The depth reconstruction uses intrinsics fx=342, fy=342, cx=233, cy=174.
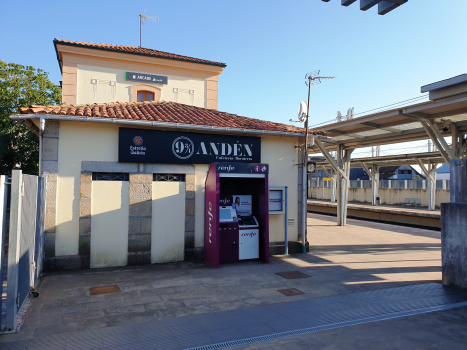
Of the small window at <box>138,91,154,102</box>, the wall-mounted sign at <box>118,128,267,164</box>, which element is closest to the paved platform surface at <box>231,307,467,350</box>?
the wall-mounted sign at <box>118,128,267,164</box>

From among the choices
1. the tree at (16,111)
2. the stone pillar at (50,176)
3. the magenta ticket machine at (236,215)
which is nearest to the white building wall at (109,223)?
the stone pillar at (50,176)

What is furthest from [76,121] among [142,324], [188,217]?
[142,324]

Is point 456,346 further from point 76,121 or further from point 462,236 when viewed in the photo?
point 76,121

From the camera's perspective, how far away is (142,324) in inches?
202

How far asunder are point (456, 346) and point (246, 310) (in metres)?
3.00

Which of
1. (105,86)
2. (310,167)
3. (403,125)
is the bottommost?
(310,167)

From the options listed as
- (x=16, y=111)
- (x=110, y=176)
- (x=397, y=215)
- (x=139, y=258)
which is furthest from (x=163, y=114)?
(x=397, y=215)

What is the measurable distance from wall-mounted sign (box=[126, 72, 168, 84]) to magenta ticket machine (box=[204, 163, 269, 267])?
751 centimetres

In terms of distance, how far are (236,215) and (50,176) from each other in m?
4.71

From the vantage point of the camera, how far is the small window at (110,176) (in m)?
8.66

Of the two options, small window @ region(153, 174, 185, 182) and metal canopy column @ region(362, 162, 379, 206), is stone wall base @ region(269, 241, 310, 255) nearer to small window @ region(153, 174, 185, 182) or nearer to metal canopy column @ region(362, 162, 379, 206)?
Answer: small window @ region(153, 174, 185, 182)

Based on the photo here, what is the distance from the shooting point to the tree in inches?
687

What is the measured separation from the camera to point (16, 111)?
1873cm

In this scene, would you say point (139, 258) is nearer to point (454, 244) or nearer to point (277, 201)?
point (277, 201)
